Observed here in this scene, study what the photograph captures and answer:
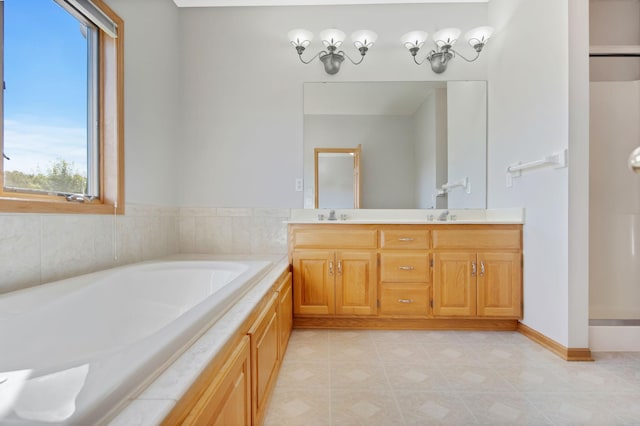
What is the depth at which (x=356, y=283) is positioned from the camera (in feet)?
7.39

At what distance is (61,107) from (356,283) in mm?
2061

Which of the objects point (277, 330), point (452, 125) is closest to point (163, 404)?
point (277, 330)

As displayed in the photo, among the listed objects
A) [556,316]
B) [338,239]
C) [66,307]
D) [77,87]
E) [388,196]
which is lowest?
[556,316]

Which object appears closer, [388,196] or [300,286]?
[300,286]

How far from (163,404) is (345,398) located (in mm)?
1112

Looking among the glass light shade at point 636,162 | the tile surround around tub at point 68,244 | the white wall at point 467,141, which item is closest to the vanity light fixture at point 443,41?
the white wall at point 467,141

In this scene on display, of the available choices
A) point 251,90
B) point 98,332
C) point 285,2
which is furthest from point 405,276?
point 285,2

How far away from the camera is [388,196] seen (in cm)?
270

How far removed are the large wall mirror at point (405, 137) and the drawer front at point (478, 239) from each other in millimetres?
477

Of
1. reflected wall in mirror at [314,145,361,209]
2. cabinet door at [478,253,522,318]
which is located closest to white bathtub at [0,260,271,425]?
reflected wall in mirror at [314,145,361,209]

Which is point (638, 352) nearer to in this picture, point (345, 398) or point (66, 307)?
point (345, 398)

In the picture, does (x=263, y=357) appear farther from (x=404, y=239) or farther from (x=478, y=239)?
(x=478, y=239)

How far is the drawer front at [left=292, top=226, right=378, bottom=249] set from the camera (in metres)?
2.26

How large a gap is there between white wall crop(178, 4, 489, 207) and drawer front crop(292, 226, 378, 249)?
0.51m
